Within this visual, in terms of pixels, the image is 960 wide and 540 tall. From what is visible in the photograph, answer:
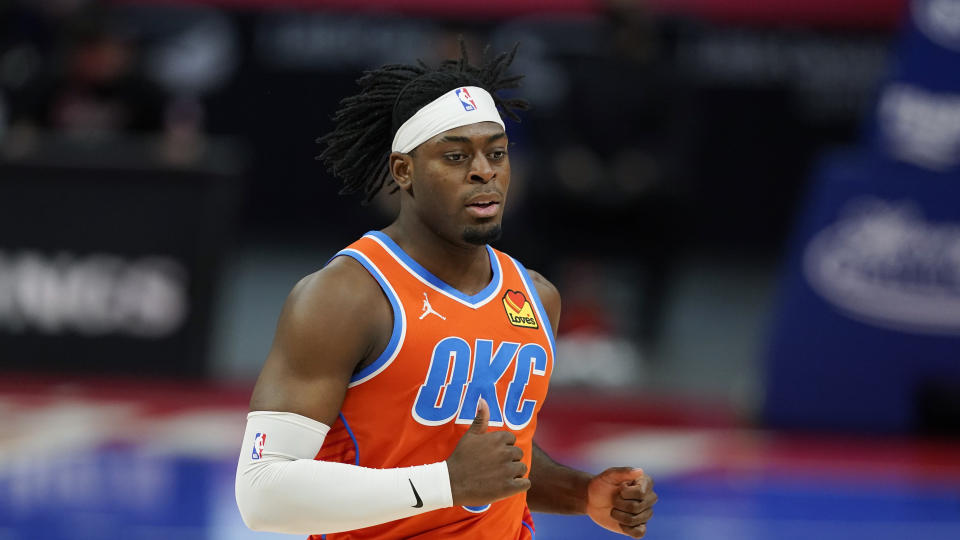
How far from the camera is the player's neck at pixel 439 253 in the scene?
3736mm

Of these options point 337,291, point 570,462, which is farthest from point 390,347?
point 570,462

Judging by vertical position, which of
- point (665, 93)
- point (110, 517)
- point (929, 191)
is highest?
point (665, 93)

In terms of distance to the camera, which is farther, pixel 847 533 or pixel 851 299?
pixel 851 299

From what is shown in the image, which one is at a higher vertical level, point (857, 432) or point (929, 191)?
point (929, 191)

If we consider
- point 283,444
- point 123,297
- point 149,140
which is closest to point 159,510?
point 123,297

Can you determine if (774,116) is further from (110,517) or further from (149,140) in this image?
(110,517)

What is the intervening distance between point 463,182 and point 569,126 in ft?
24.6

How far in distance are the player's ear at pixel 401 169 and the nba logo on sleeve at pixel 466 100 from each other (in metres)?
0.19

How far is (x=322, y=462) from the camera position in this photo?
3.39 meters

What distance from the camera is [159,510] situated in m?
7.71

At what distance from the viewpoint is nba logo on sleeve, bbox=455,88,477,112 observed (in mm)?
3686

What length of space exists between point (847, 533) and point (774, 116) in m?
8.32

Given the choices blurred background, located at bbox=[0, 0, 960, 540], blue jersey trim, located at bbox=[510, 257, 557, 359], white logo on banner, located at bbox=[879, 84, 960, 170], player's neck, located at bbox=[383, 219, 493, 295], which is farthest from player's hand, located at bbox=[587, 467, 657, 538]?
white logo on banner, located at bbox=[879, 84, 960, 170]

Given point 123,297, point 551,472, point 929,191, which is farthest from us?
point 123,297
